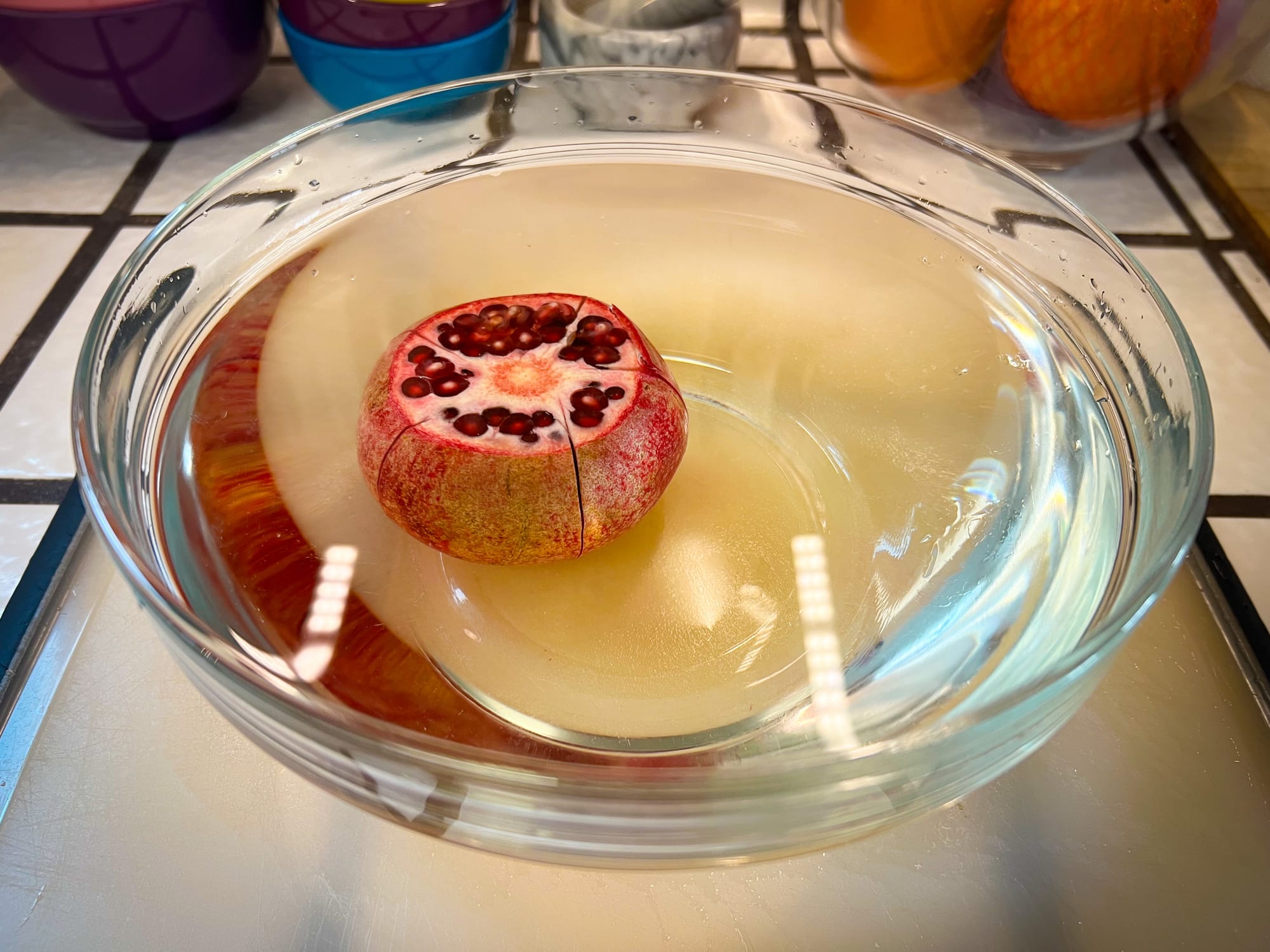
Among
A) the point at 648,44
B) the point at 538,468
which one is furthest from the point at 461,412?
the point at 648,44

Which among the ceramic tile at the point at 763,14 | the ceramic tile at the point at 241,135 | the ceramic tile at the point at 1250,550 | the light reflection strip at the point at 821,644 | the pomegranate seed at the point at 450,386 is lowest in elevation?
the ceramic tile at the point at 241,135

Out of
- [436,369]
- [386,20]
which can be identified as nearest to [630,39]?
[386,20]

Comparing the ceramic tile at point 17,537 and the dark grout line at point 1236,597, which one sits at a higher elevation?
the dark grout line at point 1236,597

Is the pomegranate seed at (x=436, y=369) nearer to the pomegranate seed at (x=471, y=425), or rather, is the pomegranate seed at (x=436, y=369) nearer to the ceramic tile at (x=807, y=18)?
the pomegranate seed at (x=471, y=425)

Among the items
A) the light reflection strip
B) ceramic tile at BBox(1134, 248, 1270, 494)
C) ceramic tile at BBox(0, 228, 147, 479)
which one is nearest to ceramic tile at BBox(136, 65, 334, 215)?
ceramic tile at BBox(0, 228, 147, 479)

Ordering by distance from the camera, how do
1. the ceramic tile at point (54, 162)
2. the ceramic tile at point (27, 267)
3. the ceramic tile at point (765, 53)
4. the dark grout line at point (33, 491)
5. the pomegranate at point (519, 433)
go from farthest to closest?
1. the ceramic tile at point (765, 53)
2. the ceramic tile at point (54, 162)
3. the ceramic tile at point (27, 267)
4. the dark grout line at point (33, 491)
5. the pomegranate at point (519, 433)

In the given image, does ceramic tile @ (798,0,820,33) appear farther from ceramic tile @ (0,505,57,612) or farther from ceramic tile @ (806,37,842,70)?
ceramic tile @ (0,505,57,612)

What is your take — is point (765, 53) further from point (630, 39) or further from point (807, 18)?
point (630, 39)

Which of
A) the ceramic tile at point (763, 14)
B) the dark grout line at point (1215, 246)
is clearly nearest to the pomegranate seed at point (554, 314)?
the dark grout line at point (1215, 246)
